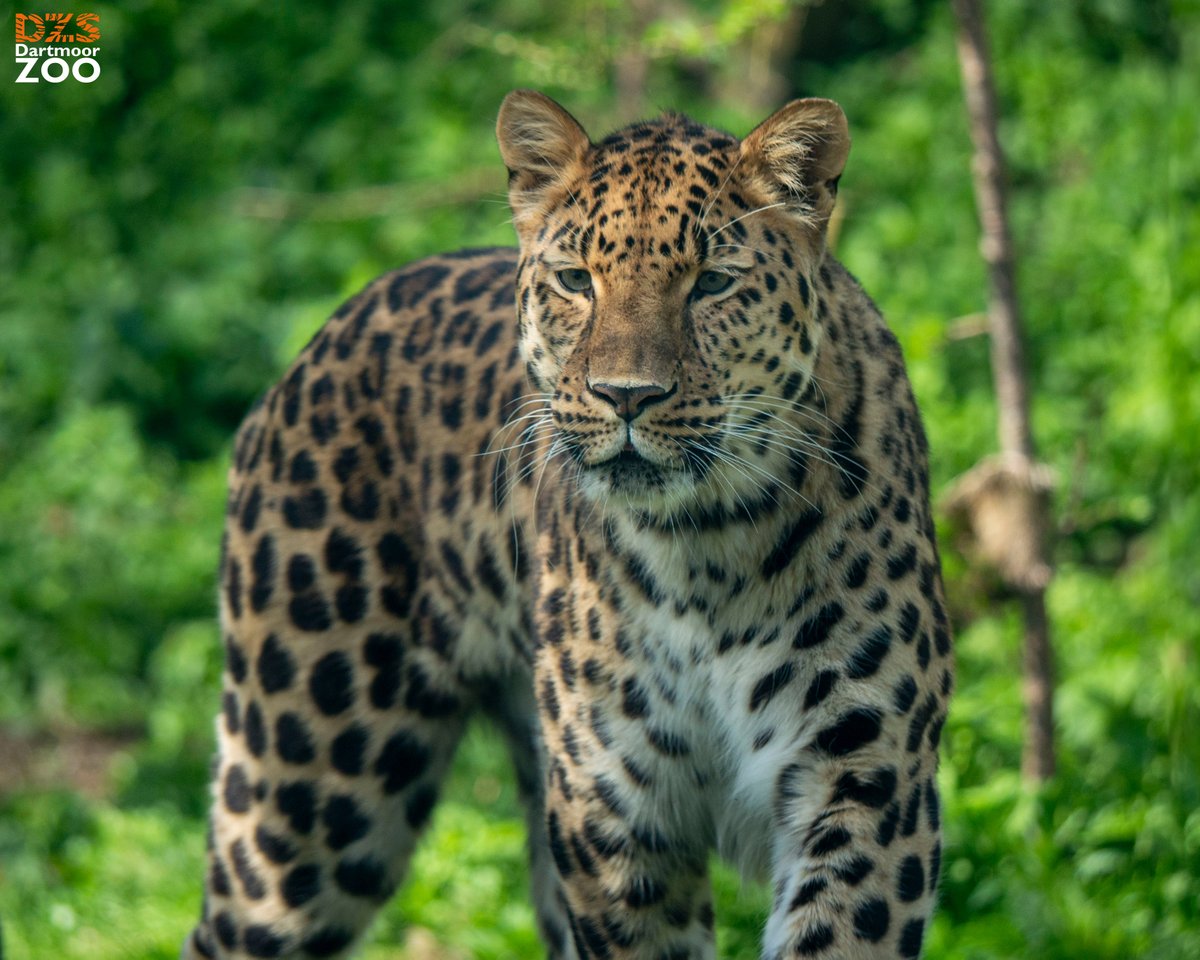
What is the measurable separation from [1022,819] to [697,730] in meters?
1.77

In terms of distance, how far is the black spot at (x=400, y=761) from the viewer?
4.79 meters

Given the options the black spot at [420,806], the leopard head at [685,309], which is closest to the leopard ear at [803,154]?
the leopard head at [685,309]

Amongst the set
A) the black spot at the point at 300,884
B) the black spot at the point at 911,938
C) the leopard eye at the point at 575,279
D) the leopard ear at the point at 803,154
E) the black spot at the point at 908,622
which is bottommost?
the black spot at the point at 300,884

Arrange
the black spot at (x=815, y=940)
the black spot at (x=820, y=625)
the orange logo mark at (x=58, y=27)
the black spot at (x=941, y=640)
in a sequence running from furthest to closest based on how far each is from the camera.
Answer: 1. the orange logo mark at (x=58, y=27)
2. the black spot at (x=941, y=640)
3. the black spot at (x=820, y=625)
4. the black spot at (x=815, y=940)

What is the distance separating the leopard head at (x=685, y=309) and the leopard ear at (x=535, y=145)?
3.9 inches

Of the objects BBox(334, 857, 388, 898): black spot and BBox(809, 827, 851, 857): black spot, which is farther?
BBox(334, 857, 388, 898): black spot

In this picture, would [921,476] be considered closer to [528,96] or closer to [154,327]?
[528,96]

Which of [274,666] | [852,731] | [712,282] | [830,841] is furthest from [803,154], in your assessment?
[274,666]

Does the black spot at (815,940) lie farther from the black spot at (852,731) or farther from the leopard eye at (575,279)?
the leopard eye at (575,279)

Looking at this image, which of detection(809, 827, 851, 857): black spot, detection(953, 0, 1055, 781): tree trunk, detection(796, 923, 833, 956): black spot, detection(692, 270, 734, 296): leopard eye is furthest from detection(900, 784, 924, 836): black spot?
detection(953, 0, 1055, 781): tree trunk

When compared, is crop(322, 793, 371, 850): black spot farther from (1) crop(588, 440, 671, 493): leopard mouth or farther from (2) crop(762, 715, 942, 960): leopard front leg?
(1) crop(588, 440, 671, 493): leopard mouth

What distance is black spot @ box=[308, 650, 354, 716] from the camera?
15.5 feet

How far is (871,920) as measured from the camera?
368 centimetres

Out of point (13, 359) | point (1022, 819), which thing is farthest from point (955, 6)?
point (13, 359)
